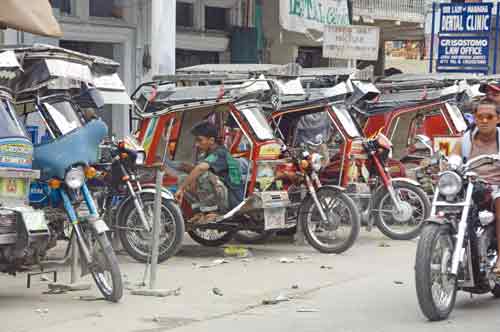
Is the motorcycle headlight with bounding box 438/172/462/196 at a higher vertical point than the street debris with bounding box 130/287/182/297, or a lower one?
higher

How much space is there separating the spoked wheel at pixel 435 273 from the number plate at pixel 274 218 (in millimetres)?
3936

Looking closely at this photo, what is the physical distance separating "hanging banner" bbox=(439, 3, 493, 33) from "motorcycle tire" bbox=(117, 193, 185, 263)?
11.9 meters

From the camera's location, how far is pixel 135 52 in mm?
18219

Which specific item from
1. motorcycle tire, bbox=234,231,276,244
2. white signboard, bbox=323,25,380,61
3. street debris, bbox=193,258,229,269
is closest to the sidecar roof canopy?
street debris, bbox=193,258,229,269

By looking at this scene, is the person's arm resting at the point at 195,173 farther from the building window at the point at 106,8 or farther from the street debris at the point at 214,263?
the building window at the point at 106,8

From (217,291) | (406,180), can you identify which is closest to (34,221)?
(217,291)

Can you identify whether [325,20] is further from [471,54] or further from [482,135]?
[482,135]

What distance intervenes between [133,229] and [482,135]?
4.07m

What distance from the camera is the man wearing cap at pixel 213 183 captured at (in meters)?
12.3

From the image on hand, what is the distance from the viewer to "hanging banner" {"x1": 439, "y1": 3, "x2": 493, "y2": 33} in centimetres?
2164

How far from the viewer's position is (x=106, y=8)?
17.9 m

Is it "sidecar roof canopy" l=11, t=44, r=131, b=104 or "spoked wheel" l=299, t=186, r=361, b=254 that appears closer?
"sidecar roof canopy" l=11, t=44, r=131, b=104

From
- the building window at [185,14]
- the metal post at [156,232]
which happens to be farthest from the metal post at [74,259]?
the building window at [185,14]

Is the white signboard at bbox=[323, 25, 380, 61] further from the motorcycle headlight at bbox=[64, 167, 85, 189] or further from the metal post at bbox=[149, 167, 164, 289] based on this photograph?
the motorcycle headlight at bbox=[64, 167, 85, 189]
